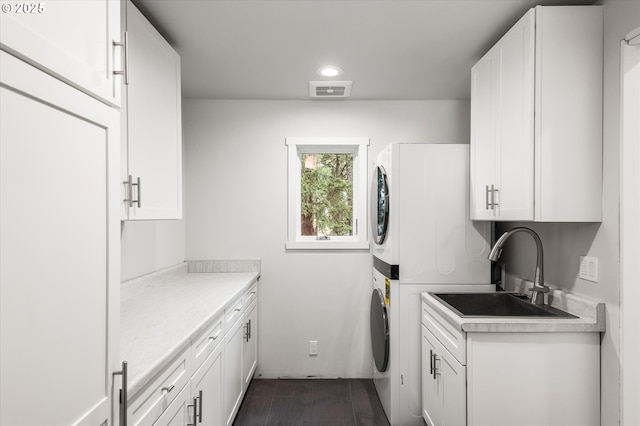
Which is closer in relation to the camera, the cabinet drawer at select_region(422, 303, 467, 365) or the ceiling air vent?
the cabinet drawer at select_region(422, 303, 467, 365)

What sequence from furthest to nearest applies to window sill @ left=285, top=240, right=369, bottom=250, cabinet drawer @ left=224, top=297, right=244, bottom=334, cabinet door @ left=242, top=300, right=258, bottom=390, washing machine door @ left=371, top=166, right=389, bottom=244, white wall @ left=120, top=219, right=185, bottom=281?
window sill @ left=285, top=240, right=369, bottom=250, cabinet door @ left=242, top=300, right=258, bottom=390, washing machine door @ left=371, top=166, right=389, bottom=244, white wall @ left=120, top=219, right=185, bottom=281, cabinet drawer @ left=224, top=297, right=244, bottom=334

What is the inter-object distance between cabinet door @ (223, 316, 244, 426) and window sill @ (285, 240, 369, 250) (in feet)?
2.75

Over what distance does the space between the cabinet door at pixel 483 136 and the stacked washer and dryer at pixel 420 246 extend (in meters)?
0.15

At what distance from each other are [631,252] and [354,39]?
66.9 inches

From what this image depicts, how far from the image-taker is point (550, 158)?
1678 millimetres

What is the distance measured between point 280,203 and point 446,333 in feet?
5.94

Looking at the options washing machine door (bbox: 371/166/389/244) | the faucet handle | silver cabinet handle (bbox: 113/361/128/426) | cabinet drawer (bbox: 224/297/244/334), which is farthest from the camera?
washing machine door (bbox: 371/166/389/244)

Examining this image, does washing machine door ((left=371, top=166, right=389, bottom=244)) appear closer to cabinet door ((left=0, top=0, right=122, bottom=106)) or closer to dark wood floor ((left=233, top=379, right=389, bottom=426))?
dark wood floor ((left=233, top=379, right=389, bottom=426))

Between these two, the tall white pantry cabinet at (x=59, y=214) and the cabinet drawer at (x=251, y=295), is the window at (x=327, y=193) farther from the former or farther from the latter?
the tall white pantry cabinet at (x=59, y=214)

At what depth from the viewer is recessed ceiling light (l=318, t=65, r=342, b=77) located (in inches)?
99.8

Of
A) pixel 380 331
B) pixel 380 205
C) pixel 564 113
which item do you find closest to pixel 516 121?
pixel 564 113

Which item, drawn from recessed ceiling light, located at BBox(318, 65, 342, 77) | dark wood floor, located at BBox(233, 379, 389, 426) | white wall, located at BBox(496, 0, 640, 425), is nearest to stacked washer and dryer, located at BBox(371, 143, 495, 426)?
dark wood floor, located at BBox(233, 379, 389, 426)

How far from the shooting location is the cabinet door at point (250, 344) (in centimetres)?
279

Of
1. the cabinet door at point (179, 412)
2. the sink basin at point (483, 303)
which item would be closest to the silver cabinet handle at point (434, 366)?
the sink basin at point (483, 303)
